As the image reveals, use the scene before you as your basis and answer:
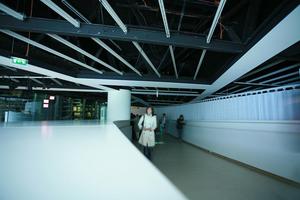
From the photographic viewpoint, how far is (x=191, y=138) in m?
9.30

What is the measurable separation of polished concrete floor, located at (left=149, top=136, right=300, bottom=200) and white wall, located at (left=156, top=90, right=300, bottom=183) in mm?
403

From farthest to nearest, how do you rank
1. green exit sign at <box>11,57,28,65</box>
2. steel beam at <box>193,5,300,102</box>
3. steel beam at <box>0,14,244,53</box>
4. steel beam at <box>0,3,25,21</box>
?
green exit sign at <box>11,57,28,65</box> < steel beam at <box>0,14,244,53</box> < steel beam at <box>0,3,25,21</box> < steel beam at <box>193,5,300,102</box>

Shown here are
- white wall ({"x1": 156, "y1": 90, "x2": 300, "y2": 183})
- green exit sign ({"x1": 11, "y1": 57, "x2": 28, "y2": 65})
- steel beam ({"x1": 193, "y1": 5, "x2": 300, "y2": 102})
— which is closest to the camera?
steel beam ({"x1": 193, "y1": 5, "x2": 300, "y2": 102})

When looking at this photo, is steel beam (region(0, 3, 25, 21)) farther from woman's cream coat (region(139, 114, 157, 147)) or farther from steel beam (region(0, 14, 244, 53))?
woman's cream coat (region(139, 114, 157, 147))

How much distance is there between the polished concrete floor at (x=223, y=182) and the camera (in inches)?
122

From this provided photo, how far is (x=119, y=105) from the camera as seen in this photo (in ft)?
27.6

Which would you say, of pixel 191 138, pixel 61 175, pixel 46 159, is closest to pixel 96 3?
pixel 46 159

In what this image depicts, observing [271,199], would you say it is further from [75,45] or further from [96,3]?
[75,45]

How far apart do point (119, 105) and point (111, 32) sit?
215 inches

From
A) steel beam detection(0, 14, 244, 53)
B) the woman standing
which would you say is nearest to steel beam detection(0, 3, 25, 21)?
steel beam detection(0, 14, 244, 53)

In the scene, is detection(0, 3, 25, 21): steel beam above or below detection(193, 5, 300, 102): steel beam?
above

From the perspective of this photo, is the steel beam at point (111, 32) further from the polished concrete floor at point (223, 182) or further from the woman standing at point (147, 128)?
the polished concrete floor at point (223, 182)

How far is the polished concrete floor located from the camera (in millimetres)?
3089

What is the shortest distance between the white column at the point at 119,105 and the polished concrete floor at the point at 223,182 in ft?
12.1
